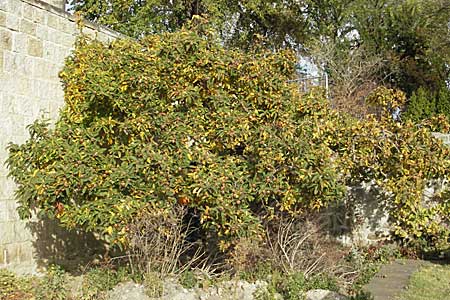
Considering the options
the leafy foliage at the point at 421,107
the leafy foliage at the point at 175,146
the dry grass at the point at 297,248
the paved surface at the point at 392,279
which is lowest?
the paved surface at the point at 392,279

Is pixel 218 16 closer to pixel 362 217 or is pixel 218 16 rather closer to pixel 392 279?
pixel 362 217

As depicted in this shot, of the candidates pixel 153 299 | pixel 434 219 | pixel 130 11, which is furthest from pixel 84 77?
pixel 130 11

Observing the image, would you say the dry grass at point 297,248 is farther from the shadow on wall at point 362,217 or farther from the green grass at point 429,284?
the shadow on wall at point 362,217

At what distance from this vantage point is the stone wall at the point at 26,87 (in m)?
6.31

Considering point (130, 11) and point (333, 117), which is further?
point (130, 11)

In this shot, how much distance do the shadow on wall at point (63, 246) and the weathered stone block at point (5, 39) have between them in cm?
Answer: 221

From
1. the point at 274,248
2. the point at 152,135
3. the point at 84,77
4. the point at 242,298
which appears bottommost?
the point at 242,298

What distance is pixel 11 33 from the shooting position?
641 cm

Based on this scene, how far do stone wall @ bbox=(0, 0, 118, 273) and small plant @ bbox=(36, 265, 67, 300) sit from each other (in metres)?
0.58

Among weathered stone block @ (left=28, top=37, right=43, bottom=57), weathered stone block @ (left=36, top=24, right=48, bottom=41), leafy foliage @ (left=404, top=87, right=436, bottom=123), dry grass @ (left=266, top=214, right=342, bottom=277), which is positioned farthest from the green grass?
leafy foliage @ (left=404, top=87, right=436, bottom=123)

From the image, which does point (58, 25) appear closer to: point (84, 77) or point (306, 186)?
point (84, 77)

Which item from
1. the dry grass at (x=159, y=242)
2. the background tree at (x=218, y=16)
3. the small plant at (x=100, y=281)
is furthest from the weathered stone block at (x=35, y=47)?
the background tree at (x=218, y=16)

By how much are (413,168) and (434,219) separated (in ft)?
5.51

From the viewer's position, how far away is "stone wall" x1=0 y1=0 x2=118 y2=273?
20.7ft
